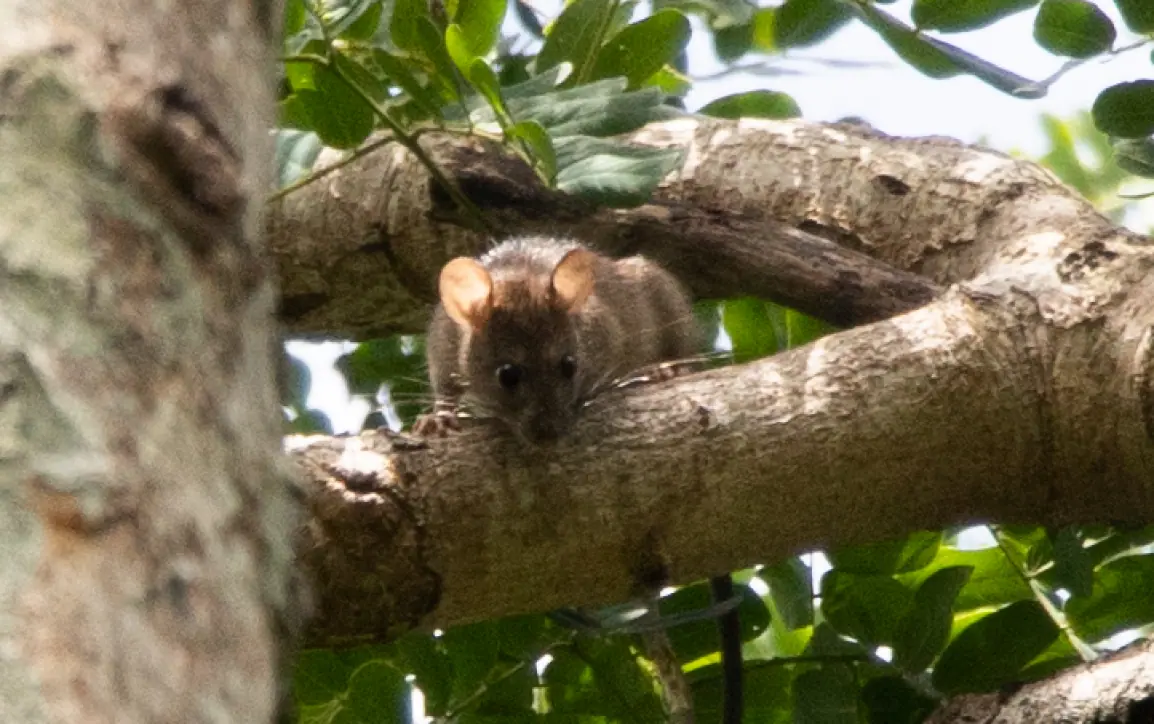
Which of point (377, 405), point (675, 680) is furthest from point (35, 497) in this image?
point (377, 405)

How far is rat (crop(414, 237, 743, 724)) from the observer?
3.98 m

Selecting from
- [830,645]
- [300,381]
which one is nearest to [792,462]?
[830,645]

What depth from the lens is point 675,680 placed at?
3139mm

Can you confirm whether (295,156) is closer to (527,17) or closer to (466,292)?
(466,292)

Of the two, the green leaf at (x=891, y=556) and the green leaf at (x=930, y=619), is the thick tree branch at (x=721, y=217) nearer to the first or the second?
the green leaf at (x=891, y=556)

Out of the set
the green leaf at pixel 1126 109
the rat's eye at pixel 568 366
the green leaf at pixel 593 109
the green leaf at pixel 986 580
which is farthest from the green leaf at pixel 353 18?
the green leaf at pixel 986 580

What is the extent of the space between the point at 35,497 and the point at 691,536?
167 centimetres

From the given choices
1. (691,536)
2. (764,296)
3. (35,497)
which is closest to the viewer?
(35,497)

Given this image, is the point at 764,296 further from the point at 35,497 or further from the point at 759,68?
the point at 35,497

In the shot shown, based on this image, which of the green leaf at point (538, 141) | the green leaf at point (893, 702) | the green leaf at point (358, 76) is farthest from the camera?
the green leaf at point (893, 702)

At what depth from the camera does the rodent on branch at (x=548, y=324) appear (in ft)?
13.1

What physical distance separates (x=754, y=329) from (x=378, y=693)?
1.35 metres

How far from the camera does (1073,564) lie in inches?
118

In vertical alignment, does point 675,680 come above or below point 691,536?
below
